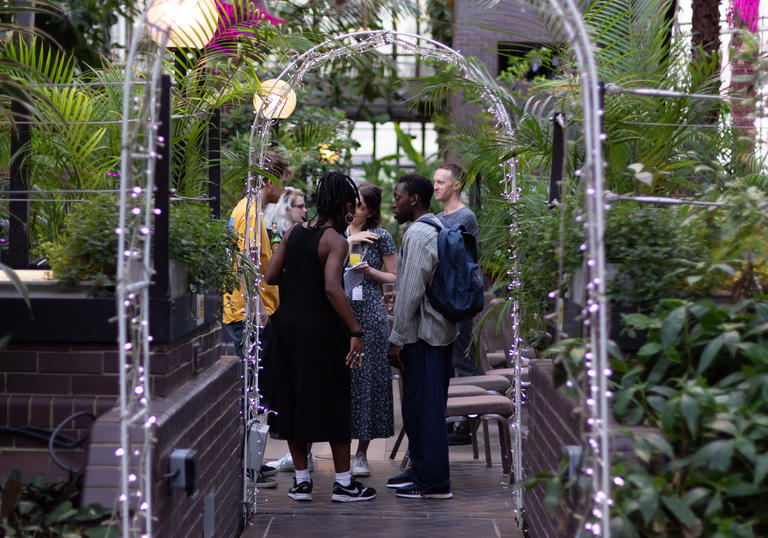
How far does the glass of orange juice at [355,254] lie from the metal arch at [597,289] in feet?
10.5

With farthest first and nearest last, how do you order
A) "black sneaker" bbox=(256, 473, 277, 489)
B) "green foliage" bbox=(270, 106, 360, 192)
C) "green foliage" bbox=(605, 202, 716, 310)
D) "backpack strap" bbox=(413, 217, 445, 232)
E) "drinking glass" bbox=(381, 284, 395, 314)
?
"green foliage" bbox=(270, 106, 360, 192) < "drinking glass" bbox=(381, 284, 395, 314) < "black sneaker" bbox=(256, 473, 277, 489) < "backpack strap" bbox=(413, 217, 445, 232) < "green foliage" bbox=(605, 202, 716, 310)

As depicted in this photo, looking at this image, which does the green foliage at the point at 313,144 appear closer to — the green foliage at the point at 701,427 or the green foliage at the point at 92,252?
the green foliage at the point at 92,252

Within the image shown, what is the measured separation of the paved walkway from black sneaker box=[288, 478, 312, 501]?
4 cm

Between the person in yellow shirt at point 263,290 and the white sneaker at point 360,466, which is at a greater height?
A: the person in yellow shirt at point 263,290

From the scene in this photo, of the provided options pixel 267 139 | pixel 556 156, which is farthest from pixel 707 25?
pixel 267 139

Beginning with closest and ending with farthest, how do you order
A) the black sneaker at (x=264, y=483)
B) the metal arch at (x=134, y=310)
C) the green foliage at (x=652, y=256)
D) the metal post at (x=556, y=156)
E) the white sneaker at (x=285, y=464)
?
the metal arch at (x=134, y=310) < the green foliage at (x=652, y=256) < the metal post at (x=556, y=156) < the black sneaker at (x=264, y=483) < the white sneaker at (x=285, y=464)

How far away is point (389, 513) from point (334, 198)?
1.90 meters

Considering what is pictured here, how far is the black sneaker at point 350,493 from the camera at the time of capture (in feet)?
18.1

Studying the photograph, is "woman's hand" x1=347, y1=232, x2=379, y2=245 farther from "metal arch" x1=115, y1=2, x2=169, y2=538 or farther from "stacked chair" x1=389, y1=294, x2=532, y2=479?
"metal arch" x1=115, y1=2, x2=169, y2=538

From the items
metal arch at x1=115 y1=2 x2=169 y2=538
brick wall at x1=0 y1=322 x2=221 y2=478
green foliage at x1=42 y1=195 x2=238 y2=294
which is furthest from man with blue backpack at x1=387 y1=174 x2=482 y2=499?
metal arch at x1=115 y1=2 x2=169 y2=538

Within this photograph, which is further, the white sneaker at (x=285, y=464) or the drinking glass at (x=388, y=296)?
the drinking glass at (x=388, y=296)

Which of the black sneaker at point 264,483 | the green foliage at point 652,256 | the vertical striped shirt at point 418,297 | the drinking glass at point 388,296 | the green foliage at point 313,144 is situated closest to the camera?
the green foliage at point 652,256

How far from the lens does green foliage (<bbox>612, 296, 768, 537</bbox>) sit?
104 inches

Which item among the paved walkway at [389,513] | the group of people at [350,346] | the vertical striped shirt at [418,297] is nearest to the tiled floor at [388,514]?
the paved walkway at [389,513]
